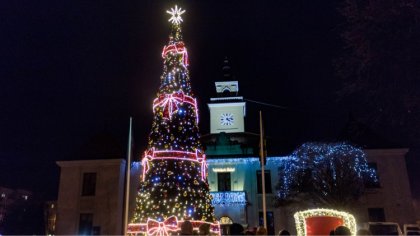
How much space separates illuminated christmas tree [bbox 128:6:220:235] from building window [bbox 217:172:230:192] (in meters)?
16.8

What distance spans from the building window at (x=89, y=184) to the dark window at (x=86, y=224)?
192 centimetres

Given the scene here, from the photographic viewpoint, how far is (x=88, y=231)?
32.9m

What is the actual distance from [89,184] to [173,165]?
20.1 metres

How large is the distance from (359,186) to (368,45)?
64.5ft

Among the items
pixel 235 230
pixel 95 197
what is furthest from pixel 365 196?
pixel 235 230

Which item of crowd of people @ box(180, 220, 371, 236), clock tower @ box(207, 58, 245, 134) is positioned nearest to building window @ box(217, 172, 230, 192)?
clock tower @ box(207, 58, 245, 134)

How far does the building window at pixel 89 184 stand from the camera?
3394 cm

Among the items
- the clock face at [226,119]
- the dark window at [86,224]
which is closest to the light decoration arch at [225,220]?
the dark window at [86,224]

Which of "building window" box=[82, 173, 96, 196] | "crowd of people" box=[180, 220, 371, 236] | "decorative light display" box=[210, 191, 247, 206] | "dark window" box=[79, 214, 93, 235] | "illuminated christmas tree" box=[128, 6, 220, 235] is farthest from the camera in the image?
"building window" box=[82, 173, 96, 196]

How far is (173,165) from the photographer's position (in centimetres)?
1670

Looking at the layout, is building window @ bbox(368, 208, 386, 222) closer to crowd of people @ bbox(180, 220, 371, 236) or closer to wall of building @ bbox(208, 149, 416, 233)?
wall of building @ bbox(208, 149, 416, 233)

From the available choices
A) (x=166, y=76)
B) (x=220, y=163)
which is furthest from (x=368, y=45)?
(x=220, y=163)

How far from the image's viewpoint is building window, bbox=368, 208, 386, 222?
31.4 meters

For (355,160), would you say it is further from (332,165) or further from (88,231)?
(88,231)
